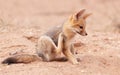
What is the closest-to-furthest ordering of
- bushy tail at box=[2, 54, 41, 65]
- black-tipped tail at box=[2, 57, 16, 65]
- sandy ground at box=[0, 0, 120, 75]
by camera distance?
sandy ground at box=[0, 0, 120, 75]
black-tipped tail at box=[2, 57, 16, 65]
bushy tail at box=[2, 54, 41, 65]

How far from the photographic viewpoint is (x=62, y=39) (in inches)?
283

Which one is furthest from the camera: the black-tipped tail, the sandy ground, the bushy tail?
the bushy tail

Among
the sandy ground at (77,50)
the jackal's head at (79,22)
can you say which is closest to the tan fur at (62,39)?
the jackal's head at (79,22)

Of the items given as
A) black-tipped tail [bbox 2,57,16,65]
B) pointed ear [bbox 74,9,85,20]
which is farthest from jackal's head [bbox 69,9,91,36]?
black-tipped tail [bbox 2,57,16,65]

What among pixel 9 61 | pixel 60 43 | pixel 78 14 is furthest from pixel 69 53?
pixel 9 61

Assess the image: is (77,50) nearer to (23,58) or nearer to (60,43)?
(60,43)

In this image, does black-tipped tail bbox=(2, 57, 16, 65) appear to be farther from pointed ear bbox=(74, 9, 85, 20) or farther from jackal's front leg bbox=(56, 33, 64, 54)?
pointed ear bbox=(74, 9, 85, 20)

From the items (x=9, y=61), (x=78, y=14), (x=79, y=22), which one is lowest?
(x=9, y=61)

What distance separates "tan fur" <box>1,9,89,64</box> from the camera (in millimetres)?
7105

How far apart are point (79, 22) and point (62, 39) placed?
15.1 inches

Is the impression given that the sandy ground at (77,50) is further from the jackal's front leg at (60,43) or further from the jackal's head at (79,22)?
the jackal's head at (79,22)

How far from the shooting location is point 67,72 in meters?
6.64

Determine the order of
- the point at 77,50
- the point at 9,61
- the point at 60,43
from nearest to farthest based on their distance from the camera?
the point at 9,61, the point at 60,43, the point at 77,50

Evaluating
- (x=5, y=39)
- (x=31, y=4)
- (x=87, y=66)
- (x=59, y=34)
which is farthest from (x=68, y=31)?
(x=31, y=4)
